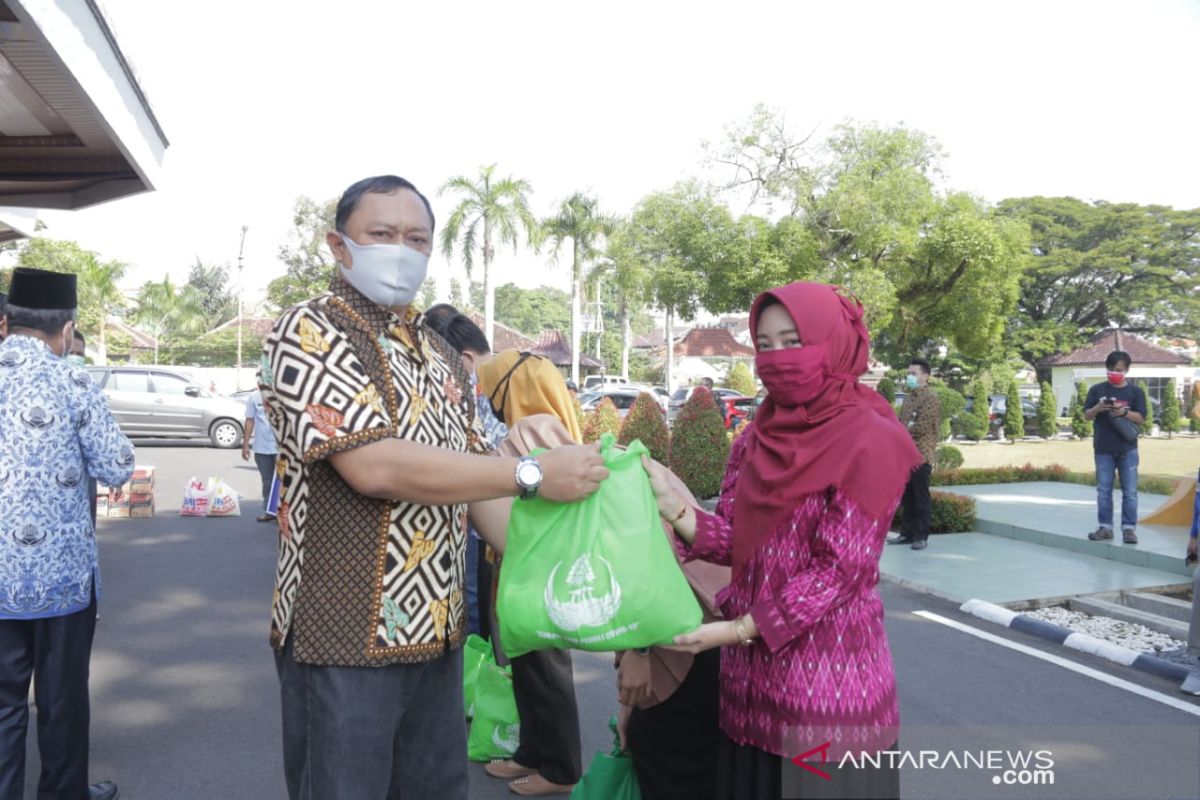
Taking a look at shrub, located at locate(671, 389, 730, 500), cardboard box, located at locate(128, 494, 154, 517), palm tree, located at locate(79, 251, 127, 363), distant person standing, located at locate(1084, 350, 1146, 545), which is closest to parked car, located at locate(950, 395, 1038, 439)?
shrub, located at locate(671, 389, 730, 500)

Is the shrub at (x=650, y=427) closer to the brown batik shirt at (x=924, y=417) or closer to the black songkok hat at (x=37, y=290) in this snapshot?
the brown batik shirt at (x=924, y=417)

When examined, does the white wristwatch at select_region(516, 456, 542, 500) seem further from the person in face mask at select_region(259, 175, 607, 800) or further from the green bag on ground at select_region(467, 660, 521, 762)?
the green bag on ground at select_region(467, 660, 521, 762)

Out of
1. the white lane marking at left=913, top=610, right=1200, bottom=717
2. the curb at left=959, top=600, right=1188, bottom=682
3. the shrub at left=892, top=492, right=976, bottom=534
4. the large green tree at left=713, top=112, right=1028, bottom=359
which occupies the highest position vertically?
the large green tree at left=713, top=112, right=1028, bottom=359

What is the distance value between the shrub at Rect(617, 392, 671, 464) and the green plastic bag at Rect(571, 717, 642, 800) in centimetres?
874

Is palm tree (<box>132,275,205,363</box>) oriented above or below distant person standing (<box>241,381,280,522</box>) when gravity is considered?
above

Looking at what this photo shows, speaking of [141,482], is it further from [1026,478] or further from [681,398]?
[681,398]

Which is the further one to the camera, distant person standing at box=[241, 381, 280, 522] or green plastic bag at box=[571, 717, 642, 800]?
distant person standing at box=[241, 381, 280, 522]

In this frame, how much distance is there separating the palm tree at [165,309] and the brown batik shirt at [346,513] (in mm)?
41815

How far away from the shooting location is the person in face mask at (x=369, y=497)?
67.6 inches

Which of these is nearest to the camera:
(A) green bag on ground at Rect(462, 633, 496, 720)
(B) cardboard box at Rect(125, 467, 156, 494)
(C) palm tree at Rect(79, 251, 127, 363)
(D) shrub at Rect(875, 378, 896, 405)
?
(A) green bag on ground at Rect(462, 633, 496, 720)

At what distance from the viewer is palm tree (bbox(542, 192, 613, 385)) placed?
101 feet

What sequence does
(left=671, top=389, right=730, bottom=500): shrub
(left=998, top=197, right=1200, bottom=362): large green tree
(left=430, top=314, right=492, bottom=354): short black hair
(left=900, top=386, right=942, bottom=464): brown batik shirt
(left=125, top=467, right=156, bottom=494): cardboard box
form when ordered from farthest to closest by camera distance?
(left=998, top=197, right=1200, bottom=362): large green tree
(left=671, top=389, right=730, bottom=500): shrub
(left=125, top=467, right=156, bottom=494): cardboard box
(left=900, top=386, right=942, bottom=464): brown batik shirt
(left=430, top=314, right=492, bottom=354): short black hair

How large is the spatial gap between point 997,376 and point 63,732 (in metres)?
34.3

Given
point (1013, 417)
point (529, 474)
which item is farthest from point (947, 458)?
point (529, 474)
